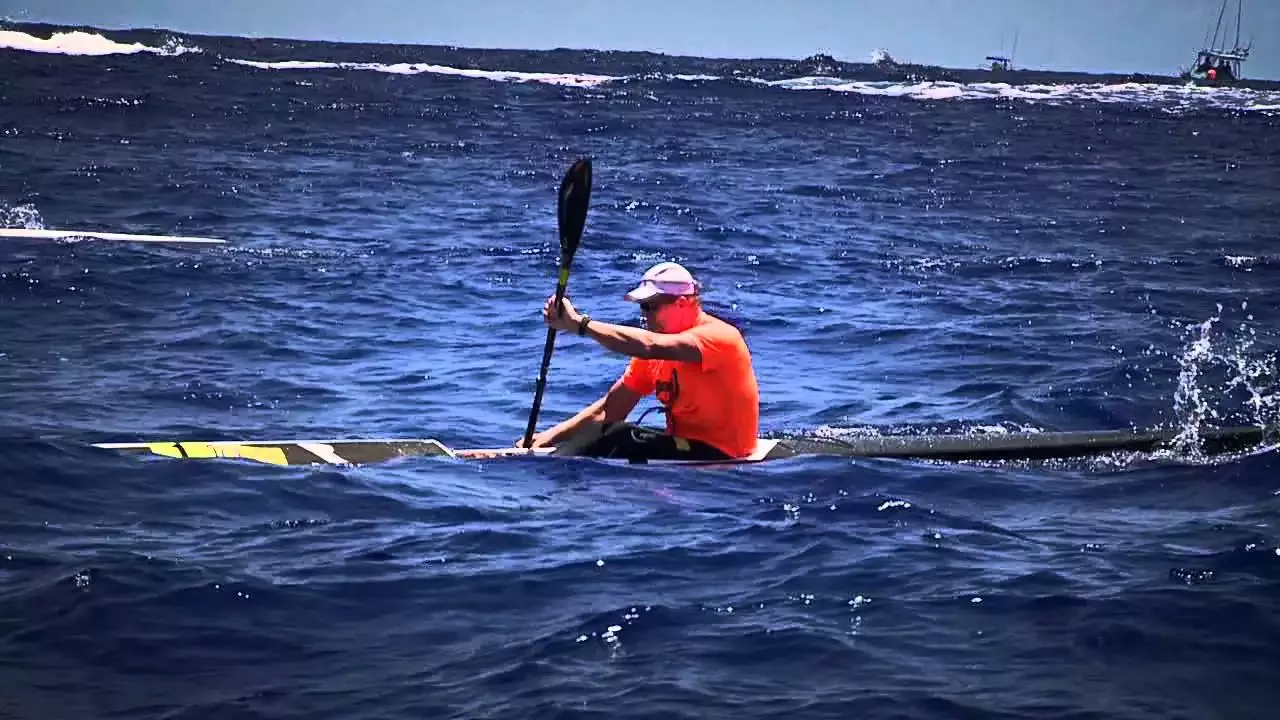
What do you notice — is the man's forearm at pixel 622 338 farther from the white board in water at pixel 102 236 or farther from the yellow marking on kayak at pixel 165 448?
the white board in water at pixel 102 236

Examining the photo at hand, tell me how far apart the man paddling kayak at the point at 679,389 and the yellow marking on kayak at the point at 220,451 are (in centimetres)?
144

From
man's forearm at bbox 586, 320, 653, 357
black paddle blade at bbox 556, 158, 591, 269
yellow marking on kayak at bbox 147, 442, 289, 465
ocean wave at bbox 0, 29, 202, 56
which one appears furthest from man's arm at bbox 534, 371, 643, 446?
ocean wave at bbox 0, 29, 202, 56

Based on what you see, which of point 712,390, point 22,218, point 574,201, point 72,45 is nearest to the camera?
point 712,390

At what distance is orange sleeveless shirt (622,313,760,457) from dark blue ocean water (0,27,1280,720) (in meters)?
0.34

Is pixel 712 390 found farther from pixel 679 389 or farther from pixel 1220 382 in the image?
pixel 1220 382

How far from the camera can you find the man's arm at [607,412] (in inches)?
336

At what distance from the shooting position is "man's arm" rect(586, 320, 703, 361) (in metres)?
7.42

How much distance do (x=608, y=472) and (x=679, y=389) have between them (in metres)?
0.62

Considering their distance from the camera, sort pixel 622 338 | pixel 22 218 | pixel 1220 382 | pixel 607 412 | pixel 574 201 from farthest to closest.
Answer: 1. pixel 22 218
2. pixel 1220 382
3. pixel 574 201
4. pixel 607 412
5. pixel 622 338

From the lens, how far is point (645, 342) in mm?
7656

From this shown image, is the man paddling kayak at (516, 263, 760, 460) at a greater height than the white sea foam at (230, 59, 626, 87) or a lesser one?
lesser

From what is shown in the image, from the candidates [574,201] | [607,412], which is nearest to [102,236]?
[574,201]

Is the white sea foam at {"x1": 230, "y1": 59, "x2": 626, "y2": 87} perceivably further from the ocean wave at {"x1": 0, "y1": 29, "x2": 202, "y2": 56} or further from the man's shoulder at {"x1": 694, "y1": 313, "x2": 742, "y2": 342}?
the man's shoulder at {"x1": 694, "y1": 313, "x2": 742, "y2": 342}

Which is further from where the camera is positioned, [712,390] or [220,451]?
[712,390]
